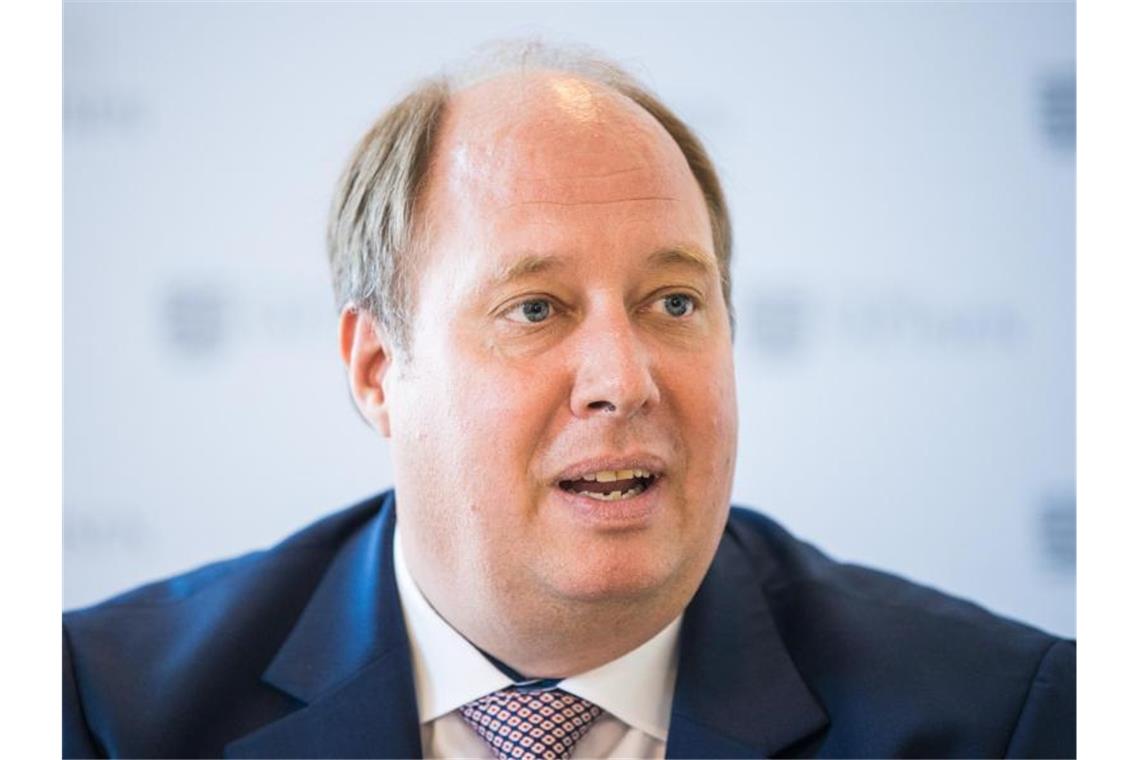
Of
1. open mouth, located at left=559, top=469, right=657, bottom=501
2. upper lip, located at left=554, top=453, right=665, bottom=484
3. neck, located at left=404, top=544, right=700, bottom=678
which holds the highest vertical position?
upper lip, located at left=554, top=453, right=665, bottom=484

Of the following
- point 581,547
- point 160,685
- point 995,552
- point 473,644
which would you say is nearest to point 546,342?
point 581,547

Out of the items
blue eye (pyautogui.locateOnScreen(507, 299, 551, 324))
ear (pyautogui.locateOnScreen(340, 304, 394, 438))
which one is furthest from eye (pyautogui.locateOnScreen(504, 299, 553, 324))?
ear (pyautogui.locateOnScreen(340, 304, 394, 438))

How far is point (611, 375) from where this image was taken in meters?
1.63

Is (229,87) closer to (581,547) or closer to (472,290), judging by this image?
(472,290)

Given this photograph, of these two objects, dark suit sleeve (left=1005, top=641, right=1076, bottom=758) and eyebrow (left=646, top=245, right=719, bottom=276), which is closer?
eyebrow (left=646, top=245, right=719, bottom=276)

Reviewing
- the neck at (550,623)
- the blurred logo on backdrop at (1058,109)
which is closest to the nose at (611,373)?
the neck at (550,623)

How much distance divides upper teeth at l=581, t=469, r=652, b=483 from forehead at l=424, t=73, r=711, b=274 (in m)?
0.31

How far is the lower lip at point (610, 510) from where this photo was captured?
1.66m

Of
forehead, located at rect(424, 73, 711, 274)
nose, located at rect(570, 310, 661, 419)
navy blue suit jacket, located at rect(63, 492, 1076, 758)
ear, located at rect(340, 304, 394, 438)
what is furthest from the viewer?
ear, located at rect(340, 304, 394, 438)

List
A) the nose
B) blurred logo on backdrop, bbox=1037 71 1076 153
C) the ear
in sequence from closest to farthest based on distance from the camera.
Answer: the nose → the ear → blurred logo on backdrop, bbox=1037 71 1076 153

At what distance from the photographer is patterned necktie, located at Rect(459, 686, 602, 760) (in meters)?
1.78

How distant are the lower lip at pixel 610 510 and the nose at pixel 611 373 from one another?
4.5 inches

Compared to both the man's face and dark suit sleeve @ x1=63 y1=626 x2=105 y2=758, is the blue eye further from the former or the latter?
dark suit sleeve @ x1=63 y1=626 x2=105 y2=758

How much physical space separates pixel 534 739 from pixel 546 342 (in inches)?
22.3
